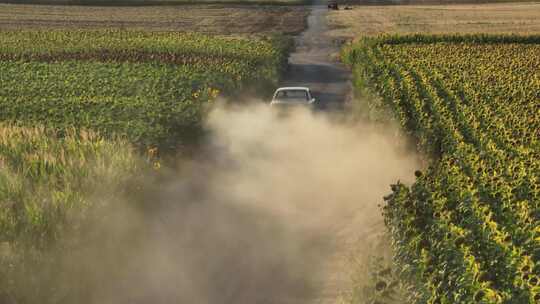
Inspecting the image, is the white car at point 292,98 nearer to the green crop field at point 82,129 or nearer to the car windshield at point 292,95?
the car windshield at point 292,95

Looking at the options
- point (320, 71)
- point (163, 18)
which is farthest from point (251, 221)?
point (163, 18)

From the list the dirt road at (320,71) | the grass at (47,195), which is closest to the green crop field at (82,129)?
the grass at (47,195)

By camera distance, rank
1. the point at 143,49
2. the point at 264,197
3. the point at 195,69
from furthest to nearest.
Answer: the point at 143,49 < the point at 195,69 < the point at 264,197

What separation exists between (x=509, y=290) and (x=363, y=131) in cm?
1505

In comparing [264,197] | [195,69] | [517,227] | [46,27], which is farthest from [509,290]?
[46,27]

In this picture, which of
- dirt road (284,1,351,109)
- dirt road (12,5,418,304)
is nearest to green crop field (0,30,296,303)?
dirt road (12,5,418,304)

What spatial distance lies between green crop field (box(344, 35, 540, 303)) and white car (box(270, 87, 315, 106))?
8.61 ft

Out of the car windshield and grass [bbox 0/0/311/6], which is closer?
the car windshield

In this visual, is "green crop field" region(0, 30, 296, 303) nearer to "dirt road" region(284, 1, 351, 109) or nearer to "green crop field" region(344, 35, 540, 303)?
"dirt road" region(284, 1, 351, 109)

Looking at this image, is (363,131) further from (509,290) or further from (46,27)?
(46,27)

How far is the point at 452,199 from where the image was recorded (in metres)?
10.7

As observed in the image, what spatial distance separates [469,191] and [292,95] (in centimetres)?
1390

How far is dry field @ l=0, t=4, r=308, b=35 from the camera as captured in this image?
72.2 metres

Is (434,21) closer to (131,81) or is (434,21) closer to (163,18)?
(163,18)
